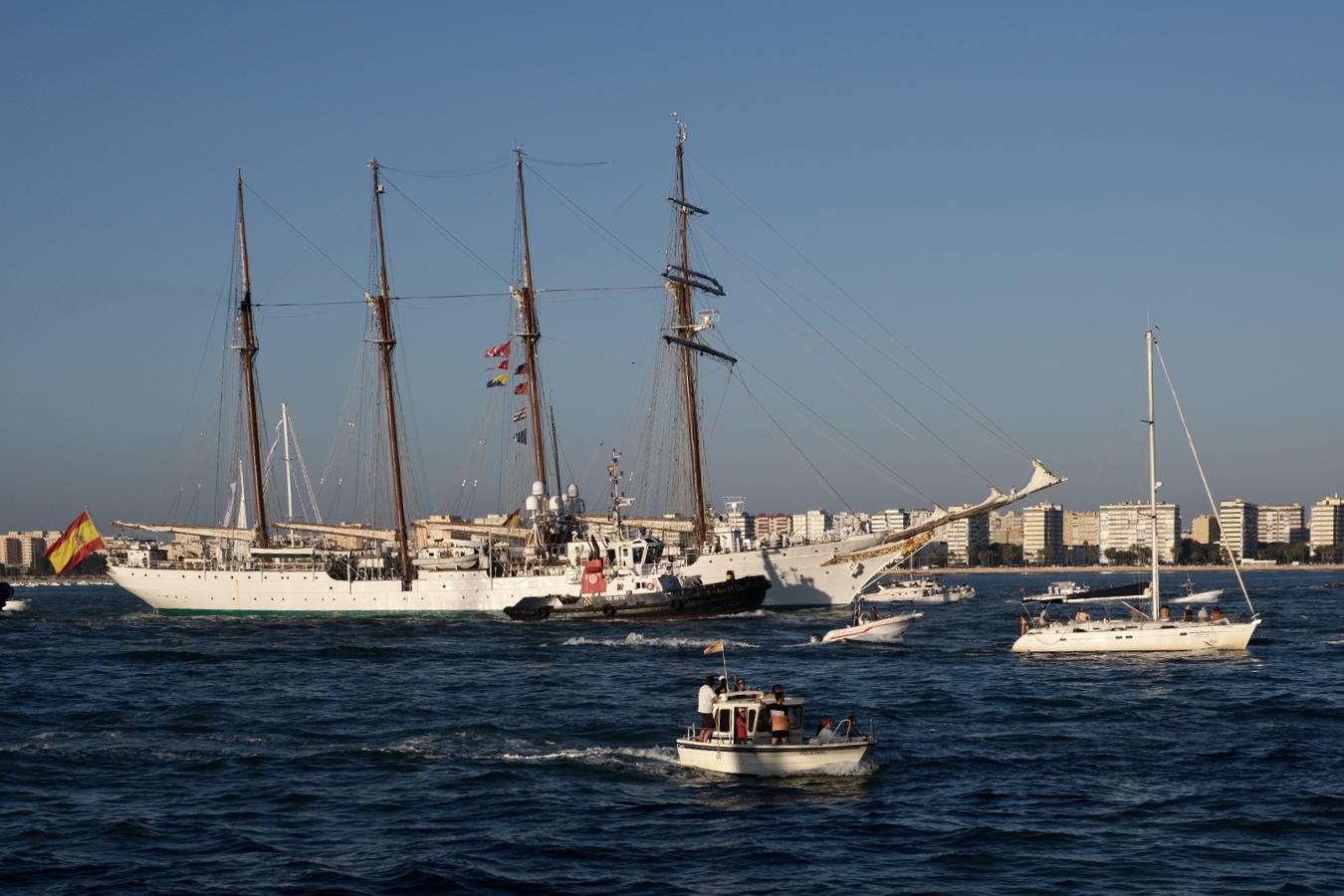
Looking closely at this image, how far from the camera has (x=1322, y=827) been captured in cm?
3073

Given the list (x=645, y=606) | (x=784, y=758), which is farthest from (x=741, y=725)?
(x=645, y=606)

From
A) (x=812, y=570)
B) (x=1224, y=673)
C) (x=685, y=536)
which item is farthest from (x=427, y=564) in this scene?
(x=1224, y=673)

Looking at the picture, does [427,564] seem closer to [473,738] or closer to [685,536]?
[685,536]

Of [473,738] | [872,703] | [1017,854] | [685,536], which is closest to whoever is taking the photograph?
[1017,854]

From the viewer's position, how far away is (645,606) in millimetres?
96188

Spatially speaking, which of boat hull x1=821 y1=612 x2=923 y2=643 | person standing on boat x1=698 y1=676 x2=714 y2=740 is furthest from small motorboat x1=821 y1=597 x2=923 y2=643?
person standing on boat x1=698 y1=676 x2=714 y2=740

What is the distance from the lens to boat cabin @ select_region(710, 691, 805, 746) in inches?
1391

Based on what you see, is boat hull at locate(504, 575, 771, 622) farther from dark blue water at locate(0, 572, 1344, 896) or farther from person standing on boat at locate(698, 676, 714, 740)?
person standing on boat at locate(698, 676, 714, 740)

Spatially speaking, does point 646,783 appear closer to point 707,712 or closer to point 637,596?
point 707,712

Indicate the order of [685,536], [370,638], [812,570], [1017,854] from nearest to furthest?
[1017,854] → [370,638] → [812,570] → [685,536]

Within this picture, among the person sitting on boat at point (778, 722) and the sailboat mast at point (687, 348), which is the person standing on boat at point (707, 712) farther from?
the sailboat mast at point (687, 348)

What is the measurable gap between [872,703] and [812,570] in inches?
2433

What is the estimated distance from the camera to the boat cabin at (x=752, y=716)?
116ft

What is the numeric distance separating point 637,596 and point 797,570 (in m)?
18.6
